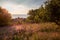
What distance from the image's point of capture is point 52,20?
474 inches

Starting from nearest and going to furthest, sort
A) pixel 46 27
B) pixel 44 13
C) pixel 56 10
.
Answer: pixel 46 27, pixel 56 10, pixel 44 13

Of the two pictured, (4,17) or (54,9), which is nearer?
(4,17)

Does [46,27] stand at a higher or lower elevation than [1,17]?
lower

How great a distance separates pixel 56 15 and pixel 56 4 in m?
0.72

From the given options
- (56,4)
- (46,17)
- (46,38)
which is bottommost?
(46,38)

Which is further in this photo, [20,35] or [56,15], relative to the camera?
[56,15]

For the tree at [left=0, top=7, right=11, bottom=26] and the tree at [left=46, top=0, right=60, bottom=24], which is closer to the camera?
the tree at [left=0, top=7, right=11, bottom=26]

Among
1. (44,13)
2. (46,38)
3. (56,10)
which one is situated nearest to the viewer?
(46,38)

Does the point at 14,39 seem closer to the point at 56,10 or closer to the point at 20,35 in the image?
the point at 20,35

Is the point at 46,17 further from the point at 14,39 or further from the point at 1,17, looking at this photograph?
the point at 14,39

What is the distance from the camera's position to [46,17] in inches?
488

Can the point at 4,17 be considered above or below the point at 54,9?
below

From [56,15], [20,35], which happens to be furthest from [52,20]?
[20,35]

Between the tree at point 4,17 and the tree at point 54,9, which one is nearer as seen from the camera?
the tree at point 4,17
